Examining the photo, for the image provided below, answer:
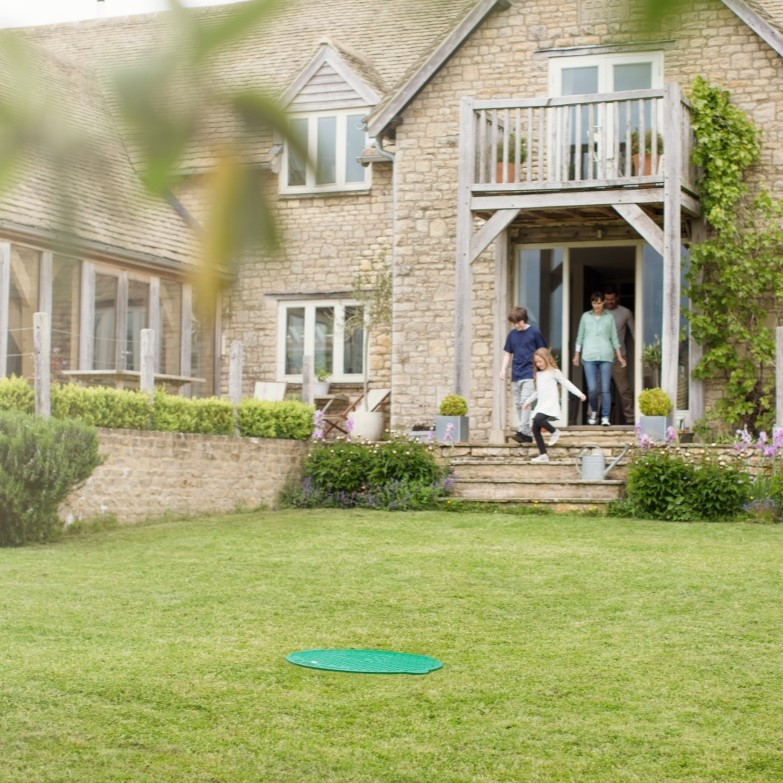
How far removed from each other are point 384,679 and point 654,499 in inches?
282

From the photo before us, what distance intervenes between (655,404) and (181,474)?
4973 mm

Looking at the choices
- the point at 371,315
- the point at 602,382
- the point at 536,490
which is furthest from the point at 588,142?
the point at 371,315

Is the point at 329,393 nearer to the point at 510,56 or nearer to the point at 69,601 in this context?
the point at 510,56

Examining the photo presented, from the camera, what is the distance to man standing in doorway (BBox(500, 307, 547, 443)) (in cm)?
1539

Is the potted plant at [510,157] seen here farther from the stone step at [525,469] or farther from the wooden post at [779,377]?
the wooden post at [779,377]

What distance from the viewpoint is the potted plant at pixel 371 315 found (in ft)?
59.2

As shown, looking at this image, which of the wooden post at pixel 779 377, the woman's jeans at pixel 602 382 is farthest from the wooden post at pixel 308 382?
the wooden post at pixel 779 377

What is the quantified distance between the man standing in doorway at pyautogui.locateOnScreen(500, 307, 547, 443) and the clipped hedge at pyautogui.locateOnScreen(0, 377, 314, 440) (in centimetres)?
232

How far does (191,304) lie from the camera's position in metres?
1.55

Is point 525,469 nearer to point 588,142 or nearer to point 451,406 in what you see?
point 451,406

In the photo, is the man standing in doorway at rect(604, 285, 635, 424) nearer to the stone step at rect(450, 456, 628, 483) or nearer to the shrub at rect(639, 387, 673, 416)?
the shrub at rect(639, 387, 673, 416)

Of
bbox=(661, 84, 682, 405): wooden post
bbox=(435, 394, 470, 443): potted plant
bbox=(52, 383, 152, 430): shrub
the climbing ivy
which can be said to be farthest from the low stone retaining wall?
the climbing ivy

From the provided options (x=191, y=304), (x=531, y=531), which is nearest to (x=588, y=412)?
(x=531, y=531)

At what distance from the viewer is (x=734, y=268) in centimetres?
1608
